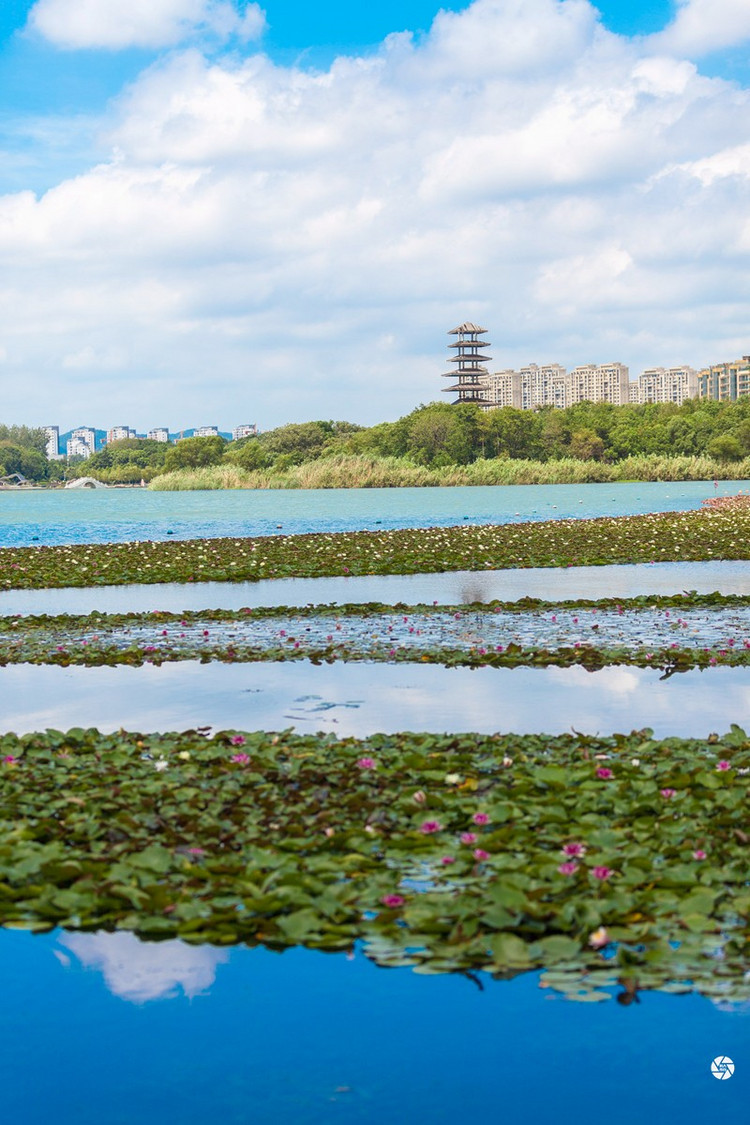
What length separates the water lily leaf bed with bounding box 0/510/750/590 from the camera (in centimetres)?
2267

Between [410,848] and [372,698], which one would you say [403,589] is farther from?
[410,848]

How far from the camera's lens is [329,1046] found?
428 centimetres

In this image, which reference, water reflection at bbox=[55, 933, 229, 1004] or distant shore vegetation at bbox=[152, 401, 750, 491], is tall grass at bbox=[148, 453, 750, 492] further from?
water reflection at bbox=[55, 933, 229, 1004]

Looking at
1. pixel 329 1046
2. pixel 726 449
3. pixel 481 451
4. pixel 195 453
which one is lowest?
pixel 329 1046

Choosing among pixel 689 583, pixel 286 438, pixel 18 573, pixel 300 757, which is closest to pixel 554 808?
pixel 300 757

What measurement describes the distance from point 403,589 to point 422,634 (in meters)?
5.51

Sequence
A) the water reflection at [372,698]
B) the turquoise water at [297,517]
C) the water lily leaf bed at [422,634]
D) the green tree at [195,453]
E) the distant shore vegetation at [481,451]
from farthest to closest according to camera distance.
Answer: the green tree at [195,453]
the distant shore vegetation at [481,451]
the turquoise water at [297,517]
the water lily leaf bed at [422,634]
the water reflection at [372,698]

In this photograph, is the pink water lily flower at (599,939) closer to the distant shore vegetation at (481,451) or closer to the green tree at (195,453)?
the distant shore vegetation at (481,451)

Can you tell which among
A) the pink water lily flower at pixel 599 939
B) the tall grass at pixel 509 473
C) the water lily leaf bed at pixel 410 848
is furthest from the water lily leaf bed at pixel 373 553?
the tall grass at pixel 509 473

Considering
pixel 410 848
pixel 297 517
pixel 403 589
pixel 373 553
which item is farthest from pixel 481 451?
pixel 410 848

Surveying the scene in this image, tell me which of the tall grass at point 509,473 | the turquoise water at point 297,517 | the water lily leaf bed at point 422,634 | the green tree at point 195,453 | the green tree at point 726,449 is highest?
the green tree at point 195,453

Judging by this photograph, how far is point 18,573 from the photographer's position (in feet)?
77.3

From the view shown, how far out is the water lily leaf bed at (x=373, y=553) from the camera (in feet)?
74.4

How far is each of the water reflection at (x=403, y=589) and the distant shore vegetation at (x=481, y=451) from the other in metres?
65.6
